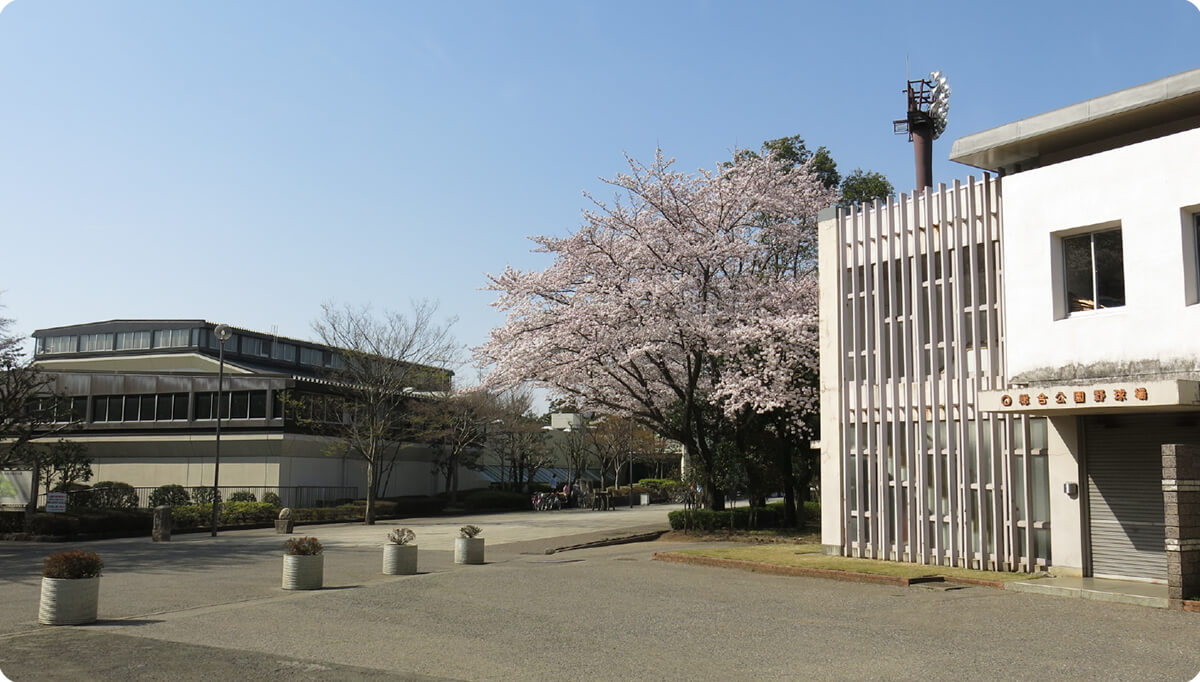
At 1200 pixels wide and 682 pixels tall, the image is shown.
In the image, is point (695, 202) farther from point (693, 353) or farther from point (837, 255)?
point (837, 255)

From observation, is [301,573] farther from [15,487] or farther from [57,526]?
[15,487]

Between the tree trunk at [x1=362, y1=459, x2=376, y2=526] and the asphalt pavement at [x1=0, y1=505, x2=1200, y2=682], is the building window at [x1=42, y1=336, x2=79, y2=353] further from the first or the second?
the asphalt pavement at [x1=0, y1=505, x2=1200, y2=682]

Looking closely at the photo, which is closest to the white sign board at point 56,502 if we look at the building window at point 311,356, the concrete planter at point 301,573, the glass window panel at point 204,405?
the glass window panel at point 204,405

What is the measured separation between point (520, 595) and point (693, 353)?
1376cm

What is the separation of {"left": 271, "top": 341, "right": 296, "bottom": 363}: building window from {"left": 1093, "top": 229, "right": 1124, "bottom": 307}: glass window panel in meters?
56.9

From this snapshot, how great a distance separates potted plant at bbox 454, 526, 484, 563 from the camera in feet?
68.4

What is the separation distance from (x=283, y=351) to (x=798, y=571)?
53.8m

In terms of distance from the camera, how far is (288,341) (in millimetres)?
66125

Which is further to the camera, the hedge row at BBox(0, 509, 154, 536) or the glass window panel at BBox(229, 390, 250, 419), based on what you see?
the glass window panel at BBox(229, 390, 250, 419)

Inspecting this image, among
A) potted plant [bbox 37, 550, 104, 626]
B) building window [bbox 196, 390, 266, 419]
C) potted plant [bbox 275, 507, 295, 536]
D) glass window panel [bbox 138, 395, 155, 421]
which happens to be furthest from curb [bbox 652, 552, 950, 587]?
glass window panel [bbox 138, 395, 155, 421]

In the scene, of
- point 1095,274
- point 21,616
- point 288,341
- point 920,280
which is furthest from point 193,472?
point 1095,274

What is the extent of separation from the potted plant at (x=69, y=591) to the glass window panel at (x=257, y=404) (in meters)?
32.2

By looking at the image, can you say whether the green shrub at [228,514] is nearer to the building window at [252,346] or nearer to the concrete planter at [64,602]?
the concrete planter at [64,602]

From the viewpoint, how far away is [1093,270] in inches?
627
